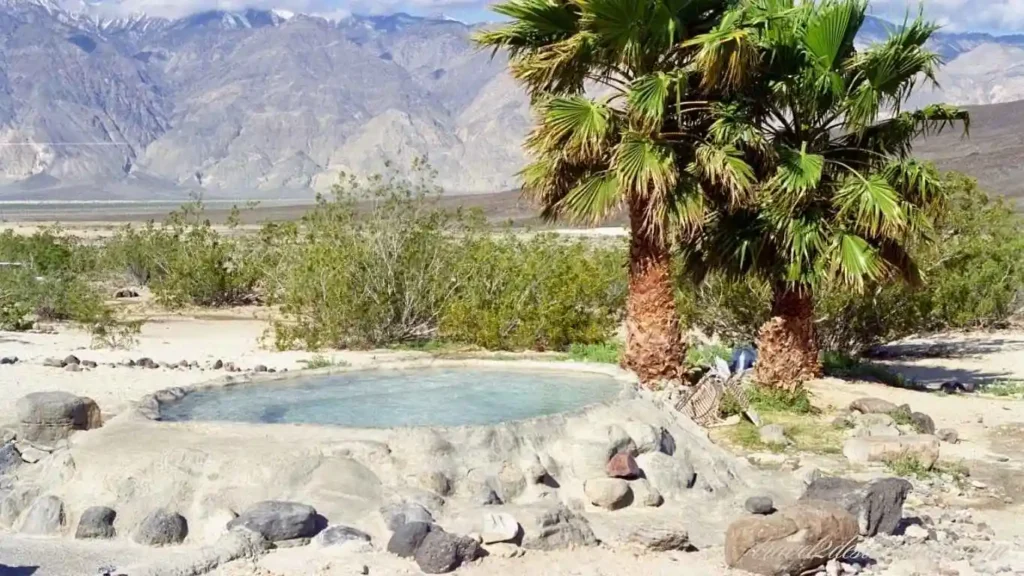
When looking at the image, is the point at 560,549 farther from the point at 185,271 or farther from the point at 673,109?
the point at 185,271

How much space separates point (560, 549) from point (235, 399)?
3.99m

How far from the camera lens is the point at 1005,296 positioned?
63.9 feet

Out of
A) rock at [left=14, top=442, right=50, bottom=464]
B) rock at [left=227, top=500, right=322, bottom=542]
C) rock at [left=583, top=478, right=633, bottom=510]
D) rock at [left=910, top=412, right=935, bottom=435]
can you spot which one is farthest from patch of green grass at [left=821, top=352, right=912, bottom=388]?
rock at [left=14, top=442, right=50, bottom=464]

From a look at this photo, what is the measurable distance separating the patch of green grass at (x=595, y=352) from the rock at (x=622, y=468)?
17.9 feet

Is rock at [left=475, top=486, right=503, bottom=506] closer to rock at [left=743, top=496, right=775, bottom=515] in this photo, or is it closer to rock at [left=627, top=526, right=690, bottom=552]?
rock at [left=627, top=526, right=690, bottom=552]

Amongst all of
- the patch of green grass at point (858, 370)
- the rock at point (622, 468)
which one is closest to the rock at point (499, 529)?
the rock at point (622, 468)

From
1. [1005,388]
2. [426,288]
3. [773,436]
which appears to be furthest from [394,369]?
[1005,388]

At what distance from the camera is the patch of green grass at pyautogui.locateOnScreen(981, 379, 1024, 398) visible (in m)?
13.8

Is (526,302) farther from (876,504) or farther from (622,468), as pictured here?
(876,504)

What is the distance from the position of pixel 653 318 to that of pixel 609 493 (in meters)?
3.81

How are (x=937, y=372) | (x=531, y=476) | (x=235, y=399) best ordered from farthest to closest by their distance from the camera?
(x=937, y=372) → (x=235, y=399) → (x=531, y=476)

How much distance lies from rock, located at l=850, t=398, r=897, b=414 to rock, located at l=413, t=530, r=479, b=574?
5.74 metres

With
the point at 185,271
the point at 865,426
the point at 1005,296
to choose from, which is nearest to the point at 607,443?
the point at 865,426

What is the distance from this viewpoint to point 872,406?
1158cm
